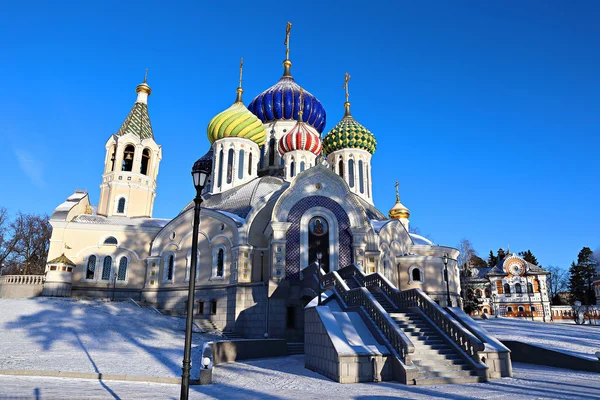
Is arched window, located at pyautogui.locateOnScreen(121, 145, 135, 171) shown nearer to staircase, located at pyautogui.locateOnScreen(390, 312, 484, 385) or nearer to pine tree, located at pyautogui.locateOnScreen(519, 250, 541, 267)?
staircase, located at pyautogui.locateOnScreen(390, 312, 484, 385)

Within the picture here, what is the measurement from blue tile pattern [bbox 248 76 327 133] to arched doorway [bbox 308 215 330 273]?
14465 millimetres

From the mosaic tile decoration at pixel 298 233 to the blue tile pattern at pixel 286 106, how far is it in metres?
13.9

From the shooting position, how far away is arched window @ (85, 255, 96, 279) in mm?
25311

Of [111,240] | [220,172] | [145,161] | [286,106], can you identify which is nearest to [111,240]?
[111,240]

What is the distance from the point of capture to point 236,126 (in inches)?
1161

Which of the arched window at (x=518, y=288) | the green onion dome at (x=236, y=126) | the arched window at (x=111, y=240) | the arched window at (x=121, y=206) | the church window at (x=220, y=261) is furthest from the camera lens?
the arched window at (x=518, y=288)

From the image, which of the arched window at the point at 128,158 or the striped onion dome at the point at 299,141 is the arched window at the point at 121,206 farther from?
the striped onion dome at the point at 299,141

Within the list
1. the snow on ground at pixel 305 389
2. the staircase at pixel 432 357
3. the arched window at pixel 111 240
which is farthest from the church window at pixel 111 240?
the staircase at pixel 432 357

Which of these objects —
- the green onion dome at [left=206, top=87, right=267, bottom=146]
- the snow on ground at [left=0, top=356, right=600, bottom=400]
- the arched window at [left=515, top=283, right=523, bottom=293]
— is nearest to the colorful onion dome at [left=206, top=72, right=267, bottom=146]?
the green onion dome at [left=206, top=87, right=267, bottom=146]

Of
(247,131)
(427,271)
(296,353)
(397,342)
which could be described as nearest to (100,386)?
(397,342)

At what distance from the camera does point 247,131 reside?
2961cm

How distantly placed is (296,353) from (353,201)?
311 inches

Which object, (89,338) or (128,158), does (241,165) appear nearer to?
(128,158)

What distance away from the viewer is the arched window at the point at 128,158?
96.4ft
